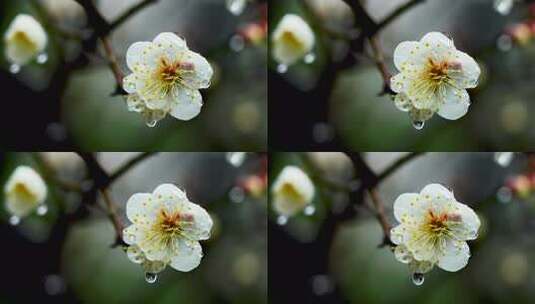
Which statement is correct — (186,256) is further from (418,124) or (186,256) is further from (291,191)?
(418,124)

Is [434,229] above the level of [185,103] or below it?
below

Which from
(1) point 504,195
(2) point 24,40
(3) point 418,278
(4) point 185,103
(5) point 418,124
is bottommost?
(3) point 418,278

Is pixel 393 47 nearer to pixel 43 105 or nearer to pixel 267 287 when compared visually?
pixel 267 287

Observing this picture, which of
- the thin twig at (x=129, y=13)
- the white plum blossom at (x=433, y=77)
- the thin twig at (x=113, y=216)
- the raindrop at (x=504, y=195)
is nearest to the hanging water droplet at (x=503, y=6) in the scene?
the white plum blossom at (x=433, y=77)

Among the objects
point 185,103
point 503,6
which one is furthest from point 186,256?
point 503,6

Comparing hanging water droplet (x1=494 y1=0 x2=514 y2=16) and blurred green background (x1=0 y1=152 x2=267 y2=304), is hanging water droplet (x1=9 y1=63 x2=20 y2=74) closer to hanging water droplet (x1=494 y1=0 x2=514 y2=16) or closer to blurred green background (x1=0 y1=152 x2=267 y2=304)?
blurred green background (x1=0 y1=152 x2=267 y2=304)

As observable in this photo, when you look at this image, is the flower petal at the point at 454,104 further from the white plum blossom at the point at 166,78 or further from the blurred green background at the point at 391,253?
the white plum blossom at the point at 166,78

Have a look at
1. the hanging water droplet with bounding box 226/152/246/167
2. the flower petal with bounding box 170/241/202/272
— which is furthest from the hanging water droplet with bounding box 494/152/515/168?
the flower petal with bounding box 170/241/202/272
